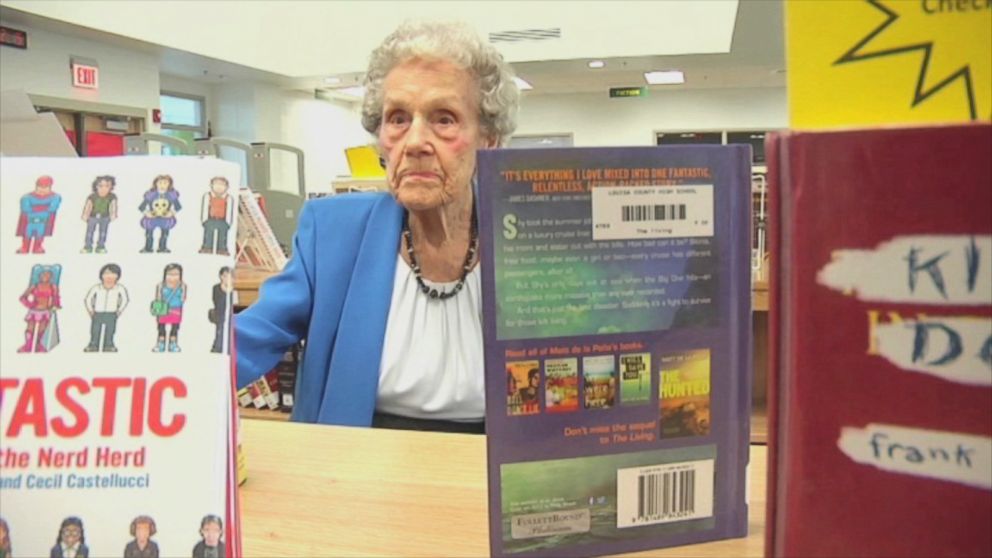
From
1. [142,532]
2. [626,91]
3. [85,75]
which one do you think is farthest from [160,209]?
[626,91]

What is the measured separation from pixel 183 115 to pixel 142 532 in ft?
37.1

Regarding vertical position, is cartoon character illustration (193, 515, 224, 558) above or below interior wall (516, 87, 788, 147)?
below

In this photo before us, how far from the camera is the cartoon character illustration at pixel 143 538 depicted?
1.26 feet

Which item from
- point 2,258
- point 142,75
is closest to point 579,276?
point 2,258

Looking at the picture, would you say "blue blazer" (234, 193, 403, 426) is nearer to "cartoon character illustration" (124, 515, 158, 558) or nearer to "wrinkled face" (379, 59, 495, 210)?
"wrinkled face" (379, 59, 495, 210)

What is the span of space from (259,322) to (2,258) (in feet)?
2.44

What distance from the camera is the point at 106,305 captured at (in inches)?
15.8

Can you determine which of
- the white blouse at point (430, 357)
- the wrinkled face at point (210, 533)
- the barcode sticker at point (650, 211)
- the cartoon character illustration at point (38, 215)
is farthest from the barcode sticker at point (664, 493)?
the white blouse at point (430, 357)

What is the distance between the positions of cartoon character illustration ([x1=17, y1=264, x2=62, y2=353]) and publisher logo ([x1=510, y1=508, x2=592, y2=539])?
31 centimetres

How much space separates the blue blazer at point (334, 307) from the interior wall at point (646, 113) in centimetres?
1156

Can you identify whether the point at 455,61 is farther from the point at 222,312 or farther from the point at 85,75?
the point at 85,75

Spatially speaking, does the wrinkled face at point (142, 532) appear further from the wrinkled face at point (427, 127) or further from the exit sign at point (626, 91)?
the exit sign at point (626, 91)

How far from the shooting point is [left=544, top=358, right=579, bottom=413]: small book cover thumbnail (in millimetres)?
497

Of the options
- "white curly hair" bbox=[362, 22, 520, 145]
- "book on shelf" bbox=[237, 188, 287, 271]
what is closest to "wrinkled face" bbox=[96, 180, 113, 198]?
"white curly hair" bbox=[362, 22, 520, 145]
